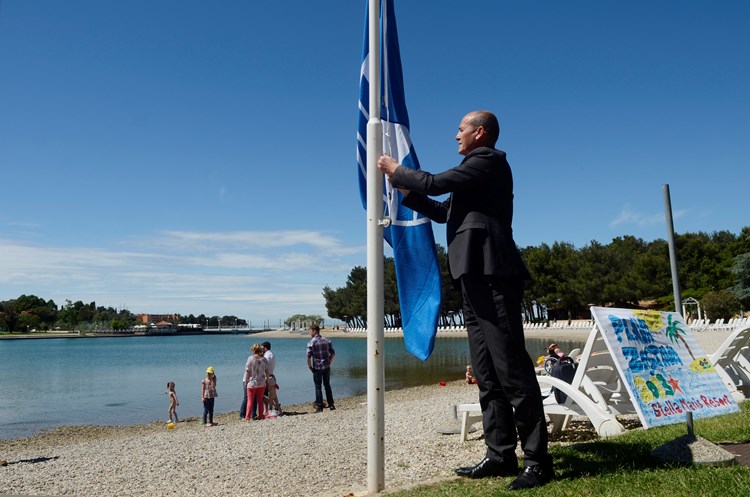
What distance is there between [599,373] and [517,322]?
14.0 ft

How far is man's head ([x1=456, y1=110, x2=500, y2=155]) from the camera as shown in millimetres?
3576

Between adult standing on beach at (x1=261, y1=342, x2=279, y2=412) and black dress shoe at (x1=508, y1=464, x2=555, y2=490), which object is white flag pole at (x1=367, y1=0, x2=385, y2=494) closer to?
black dress shoe at (x1=508, y1=464, x2=555, y2=490)

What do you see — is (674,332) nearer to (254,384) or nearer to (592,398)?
(592,398)

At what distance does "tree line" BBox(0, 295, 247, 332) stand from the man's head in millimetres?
195717

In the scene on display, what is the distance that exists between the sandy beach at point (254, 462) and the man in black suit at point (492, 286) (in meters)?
0.72

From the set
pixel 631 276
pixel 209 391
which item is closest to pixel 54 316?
pixel 631 276

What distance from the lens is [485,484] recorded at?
11.1 ft

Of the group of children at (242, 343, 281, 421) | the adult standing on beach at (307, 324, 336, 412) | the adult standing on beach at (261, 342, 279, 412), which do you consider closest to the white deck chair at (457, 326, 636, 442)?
the adult standing on beach at (307, 324, 336, 412)

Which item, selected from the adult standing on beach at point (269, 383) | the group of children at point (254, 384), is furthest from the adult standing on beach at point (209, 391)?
the adult standing on beach at point (269, 383)

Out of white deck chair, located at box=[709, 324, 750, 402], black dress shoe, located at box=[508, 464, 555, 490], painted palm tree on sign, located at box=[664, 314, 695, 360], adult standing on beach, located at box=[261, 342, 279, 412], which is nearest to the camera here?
black dress shoe, located at box=[508, 464, 555, 490]

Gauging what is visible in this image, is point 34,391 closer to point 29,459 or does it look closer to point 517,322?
point 29,459

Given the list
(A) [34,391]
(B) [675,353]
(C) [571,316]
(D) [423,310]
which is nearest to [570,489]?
(D) [423,310]

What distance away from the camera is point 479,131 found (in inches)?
141

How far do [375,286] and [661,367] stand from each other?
3665mm
